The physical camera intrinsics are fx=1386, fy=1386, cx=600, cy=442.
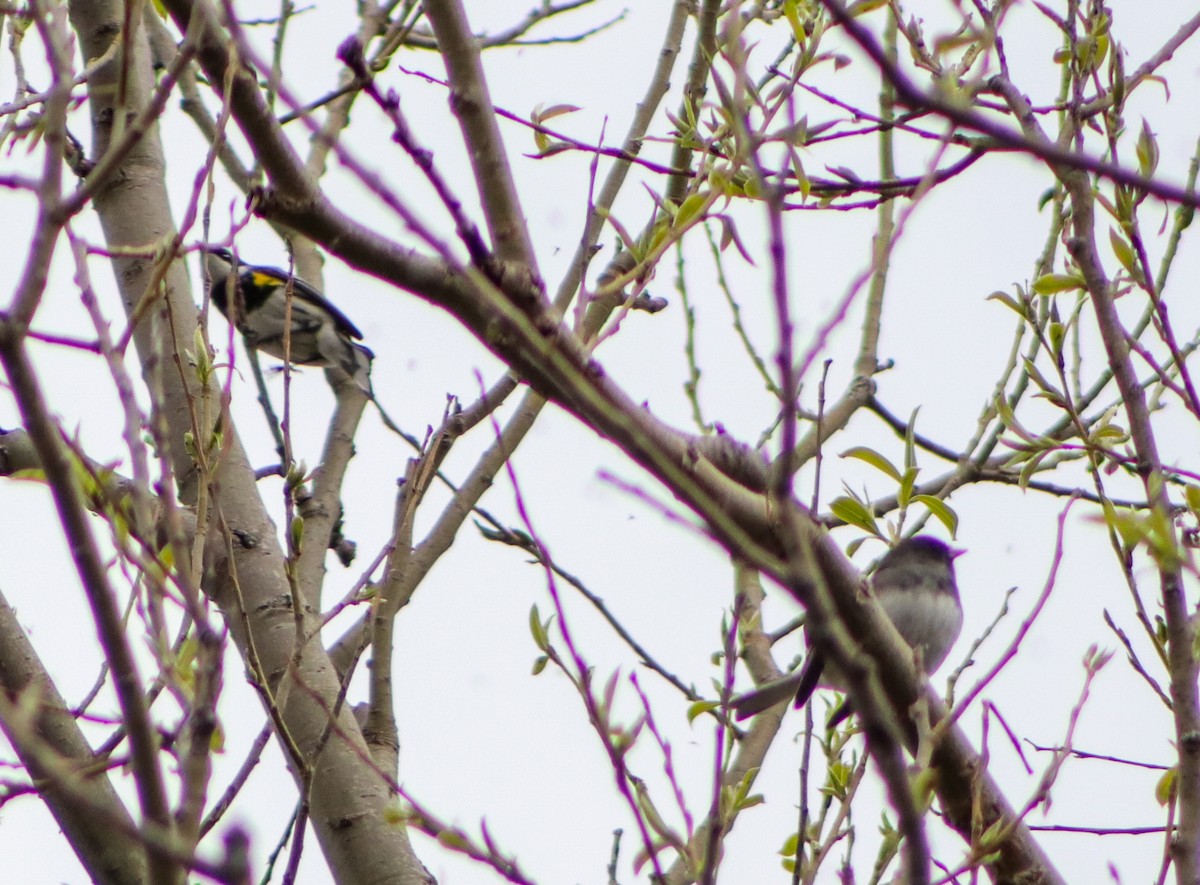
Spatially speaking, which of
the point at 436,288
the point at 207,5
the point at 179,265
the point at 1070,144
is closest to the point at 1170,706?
the point at 1070,144

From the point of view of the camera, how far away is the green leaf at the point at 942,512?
7.43ft

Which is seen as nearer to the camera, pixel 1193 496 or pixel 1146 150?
pixel 1193 496

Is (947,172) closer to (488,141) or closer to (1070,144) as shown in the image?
(1070,144)

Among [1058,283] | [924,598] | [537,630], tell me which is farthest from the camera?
[924,598]

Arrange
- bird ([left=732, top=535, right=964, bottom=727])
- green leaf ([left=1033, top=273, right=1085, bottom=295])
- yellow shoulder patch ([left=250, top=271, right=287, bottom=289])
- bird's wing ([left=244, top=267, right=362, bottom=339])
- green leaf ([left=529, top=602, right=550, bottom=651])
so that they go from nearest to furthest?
green leaf ([left=529, top=602, right=550, bottom=651]) → green leaf ([left=1033, top=273, right=1085, bottom=295]) → bird ([left=732, top=535, right=964, bottom=727]) → bird's wing ([left=244, top=267, right=362, bottom=339]) → yellow shoulder patch ([left=250, top=271, right=287, bottom=289])

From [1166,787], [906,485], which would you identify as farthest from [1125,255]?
[1166,787]

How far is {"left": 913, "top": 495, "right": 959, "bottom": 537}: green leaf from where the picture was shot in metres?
2.26

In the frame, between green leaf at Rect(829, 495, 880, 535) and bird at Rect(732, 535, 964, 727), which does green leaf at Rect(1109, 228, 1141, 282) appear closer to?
green leaf at Rect(829, 495, 880, 535)

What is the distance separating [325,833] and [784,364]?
1626mm

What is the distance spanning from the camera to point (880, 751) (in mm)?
738

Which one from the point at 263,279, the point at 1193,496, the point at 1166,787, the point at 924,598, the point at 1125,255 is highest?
the point at 263,279

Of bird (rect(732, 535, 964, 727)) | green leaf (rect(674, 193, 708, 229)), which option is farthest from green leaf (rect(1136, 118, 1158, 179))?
bird (rect(732, 535, 964, 727))

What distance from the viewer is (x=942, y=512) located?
2293mm

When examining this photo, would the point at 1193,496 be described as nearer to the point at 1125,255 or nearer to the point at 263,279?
the point at 1125,255
